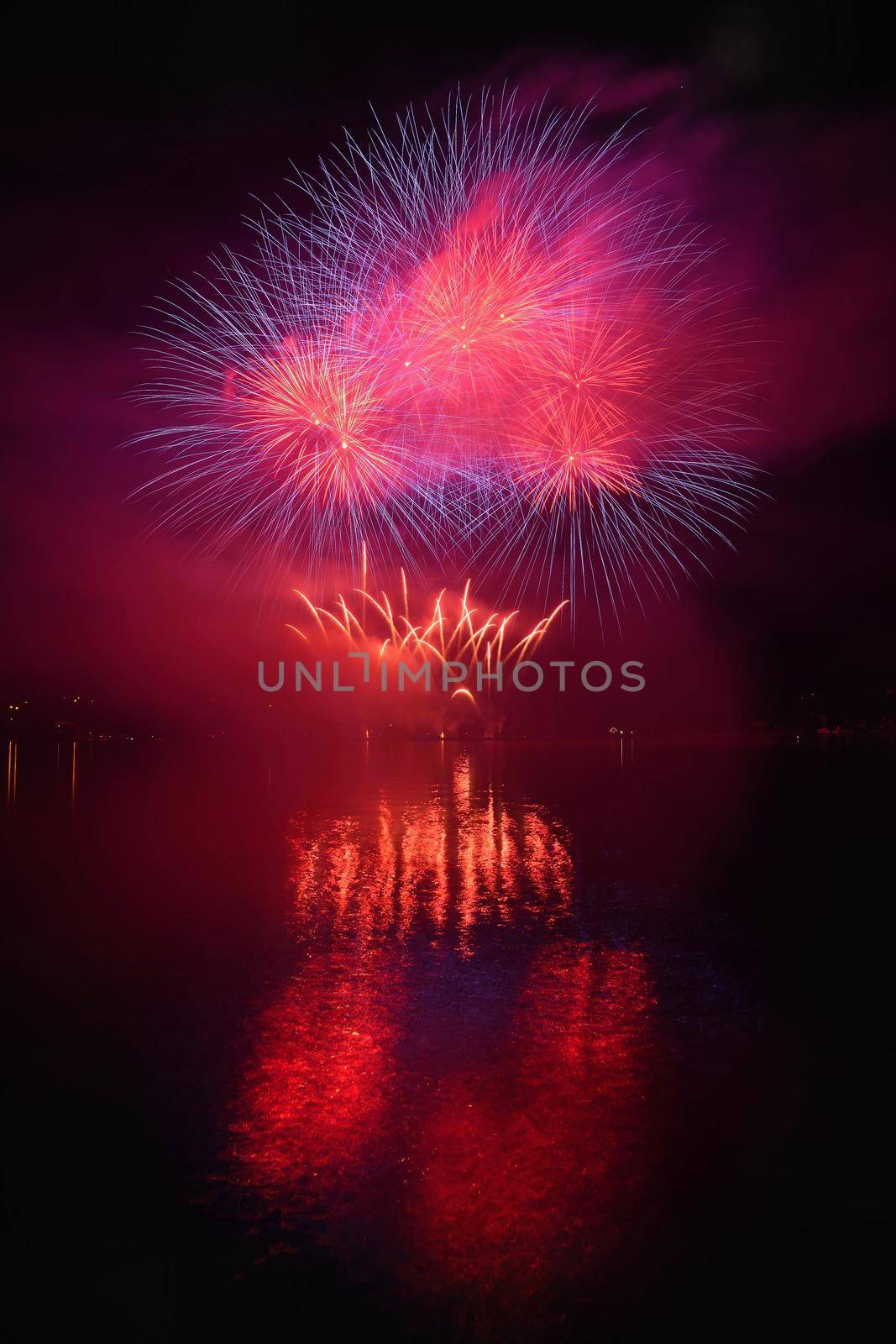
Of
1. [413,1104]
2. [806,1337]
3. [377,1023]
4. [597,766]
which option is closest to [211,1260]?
[413,1104]

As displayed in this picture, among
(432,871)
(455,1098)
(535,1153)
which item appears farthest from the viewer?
(432,871)

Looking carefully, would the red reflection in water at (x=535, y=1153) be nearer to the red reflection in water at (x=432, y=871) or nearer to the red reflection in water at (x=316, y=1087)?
the red reflection in water at (x=316, y=1087)

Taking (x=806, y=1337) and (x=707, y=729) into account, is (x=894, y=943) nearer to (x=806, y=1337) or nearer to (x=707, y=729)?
(x=806, y=1337)

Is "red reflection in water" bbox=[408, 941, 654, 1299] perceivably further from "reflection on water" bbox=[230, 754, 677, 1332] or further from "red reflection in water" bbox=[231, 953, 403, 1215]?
"red reflection in water" bbox=[231, 953, 403, 1215]

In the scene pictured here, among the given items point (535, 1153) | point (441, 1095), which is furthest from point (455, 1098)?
point (535, 1153)

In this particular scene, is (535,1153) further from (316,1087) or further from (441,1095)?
(316,1087)

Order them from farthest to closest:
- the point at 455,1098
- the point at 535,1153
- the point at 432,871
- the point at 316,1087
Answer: the point at 432,871 < the point at 316,1087 < the point at 455,1098 < the point at 535,1153
